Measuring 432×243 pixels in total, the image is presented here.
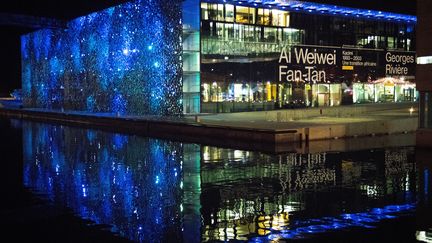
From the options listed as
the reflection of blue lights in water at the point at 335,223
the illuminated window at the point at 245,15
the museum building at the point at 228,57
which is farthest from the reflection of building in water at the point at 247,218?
the illuminated window at the point at 245,15

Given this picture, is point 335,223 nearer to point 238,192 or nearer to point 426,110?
point 238,192

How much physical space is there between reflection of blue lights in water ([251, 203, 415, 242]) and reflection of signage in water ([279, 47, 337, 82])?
103ft

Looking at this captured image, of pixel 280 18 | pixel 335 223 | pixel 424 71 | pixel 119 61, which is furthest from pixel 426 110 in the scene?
pixel 119 61

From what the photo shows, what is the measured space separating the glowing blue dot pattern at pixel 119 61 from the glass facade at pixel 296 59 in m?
2.37

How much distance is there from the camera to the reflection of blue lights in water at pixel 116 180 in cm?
930

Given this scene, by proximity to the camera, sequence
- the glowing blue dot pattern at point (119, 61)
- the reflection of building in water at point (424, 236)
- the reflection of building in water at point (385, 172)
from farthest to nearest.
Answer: the glowing blue dot pattern at point (119, 61) < the reflection of building in water at point (385, 172) < the reflection of building in water at point (424, 236)

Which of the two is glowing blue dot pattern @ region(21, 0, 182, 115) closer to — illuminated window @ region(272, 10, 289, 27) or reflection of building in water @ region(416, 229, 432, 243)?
illuminated window @ region(272, 10, 289, 27)

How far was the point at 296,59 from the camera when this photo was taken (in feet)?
137

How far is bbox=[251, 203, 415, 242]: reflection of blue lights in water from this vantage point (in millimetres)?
8117

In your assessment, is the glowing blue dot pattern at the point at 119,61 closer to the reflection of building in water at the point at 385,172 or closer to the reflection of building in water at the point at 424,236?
the reflection of building in water at the point at 385,172

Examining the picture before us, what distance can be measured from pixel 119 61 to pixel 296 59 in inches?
545

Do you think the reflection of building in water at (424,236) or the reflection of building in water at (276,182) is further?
the reflection of building in water at (276,182)

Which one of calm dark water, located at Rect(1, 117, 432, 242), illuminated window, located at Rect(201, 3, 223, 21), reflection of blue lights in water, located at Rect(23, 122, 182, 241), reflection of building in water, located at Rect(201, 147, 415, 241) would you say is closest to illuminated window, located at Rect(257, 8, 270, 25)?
illuminated window, located at Rect(201, 3, 223, 21)

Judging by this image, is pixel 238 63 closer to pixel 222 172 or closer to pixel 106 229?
pixel 222 172
